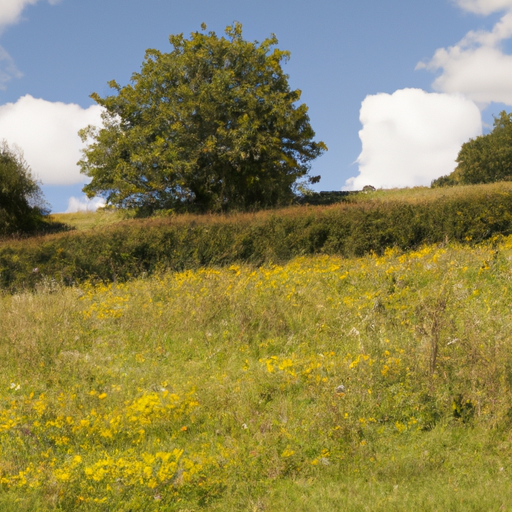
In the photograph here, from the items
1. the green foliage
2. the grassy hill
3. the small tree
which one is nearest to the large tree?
the small tree

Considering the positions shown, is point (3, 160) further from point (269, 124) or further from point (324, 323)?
point (324, 323)

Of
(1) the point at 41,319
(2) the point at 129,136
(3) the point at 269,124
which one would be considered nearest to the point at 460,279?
(1) the point at 41,319

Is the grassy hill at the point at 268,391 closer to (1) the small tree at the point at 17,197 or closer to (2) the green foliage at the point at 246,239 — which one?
(2) the green foliage at the point at 246,239

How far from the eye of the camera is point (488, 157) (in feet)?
A: 150

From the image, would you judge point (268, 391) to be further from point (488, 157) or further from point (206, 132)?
point (488, 157)

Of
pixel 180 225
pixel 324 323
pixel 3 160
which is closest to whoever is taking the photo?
pixel 324 323

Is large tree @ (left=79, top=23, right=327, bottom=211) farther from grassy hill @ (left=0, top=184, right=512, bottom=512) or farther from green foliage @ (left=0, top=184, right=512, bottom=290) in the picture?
grassy hill @ (left=0, top=184, right=512, bottom=512)

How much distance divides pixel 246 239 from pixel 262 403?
28.5 feet

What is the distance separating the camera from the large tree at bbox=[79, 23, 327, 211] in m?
25.3

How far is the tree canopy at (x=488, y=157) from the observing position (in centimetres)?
4503

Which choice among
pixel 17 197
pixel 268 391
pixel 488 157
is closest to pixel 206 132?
pixel 17 197

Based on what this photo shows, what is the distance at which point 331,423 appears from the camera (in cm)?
541

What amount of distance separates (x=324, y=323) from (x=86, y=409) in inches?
146

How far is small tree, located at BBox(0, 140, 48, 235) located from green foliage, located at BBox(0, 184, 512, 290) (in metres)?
14.5
